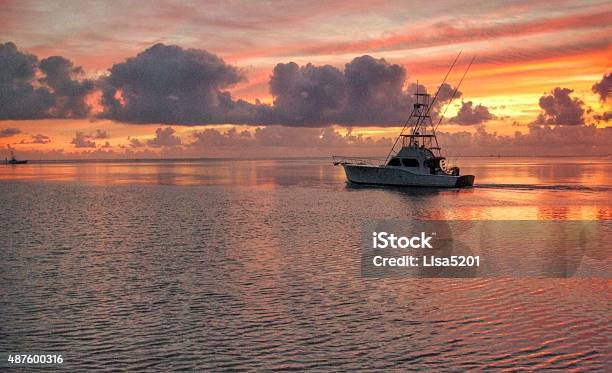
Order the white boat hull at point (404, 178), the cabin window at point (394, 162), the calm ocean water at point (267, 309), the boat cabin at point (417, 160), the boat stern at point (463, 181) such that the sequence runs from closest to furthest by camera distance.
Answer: the calm ocean water at point (267, 309) < the boat cabin at point (417, 160) < the white boat hull at point (404, 178) < the cabin window at point (394, 162) < the boat stern at point (463, 181)

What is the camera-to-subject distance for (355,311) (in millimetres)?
21000

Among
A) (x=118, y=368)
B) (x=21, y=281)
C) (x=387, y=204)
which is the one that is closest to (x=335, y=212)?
(x=387, y=204)

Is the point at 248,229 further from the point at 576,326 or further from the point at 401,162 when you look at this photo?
the point at 401,162

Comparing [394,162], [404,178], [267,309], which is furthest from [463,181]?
[267,309]

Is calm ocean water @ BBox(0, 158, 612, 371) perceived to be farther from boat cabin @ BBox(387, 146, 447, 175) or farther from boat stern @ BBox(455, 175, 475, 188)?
boat stern @ BBox(455, 175, 475, 188)

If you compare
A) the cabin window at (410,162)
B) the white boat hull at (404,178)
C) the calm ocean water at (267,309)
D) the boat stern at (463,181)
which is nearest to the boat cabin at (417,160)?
the cabin window at (410,162)

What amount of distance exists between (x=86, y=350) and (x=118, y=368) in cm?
190

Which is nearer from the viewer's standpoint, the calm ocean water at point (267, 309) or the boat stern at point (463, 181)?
the calm ocean water at point (267, 309)

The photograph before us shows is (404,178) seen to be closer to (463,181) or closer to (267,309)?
(463,181)

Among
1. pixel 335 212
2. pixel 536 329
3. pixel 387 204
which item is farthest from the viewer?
pixel 387 204

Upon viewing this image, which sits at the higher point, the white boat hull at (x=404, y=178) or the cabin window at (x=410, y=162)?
the cabin window at (x=410, y=162)

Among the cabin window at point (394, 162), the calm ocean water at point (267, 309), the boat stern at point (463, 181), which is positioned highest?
the cabin window at point (394, 162)

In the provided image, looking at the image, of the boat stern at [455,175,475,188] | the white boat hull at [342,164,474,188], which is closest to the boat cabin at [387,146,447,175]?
the white boat hull at [342,164,474,188]

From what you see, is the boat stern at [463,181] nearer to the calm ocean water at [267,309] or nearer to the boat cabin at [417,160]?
the boat cabin at [417,160]
